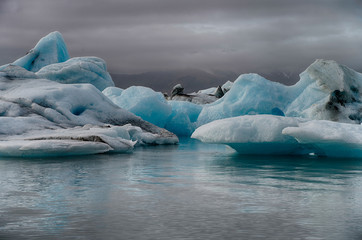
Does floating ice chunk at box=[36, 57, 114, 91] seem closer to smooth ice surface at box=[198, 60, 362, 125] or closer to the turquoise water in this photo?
smooth ice surface at box=[198, 60, 362, 125]

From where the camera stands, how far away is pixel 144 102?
22578 mm

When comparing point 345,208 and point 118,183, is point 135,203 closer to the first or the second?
point 118,183

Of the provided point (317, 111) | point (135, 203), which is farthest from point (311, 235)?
point (317, 111)

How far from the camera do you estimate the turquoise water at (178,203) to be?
3949 millimetres

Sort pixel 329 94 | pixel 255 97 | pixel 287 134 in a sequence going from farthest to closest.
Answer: pixel 255 97 < pixel 329 94 < pixel 287 134

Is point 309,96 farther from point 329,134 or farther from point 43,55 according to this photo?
point 43,55

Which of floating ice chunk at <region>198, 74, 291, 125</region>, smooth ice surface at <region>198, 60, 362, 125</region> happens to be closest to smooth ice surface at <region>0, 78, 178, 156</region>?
floating ice chunk at <region>198, 74, 291, 125</region>

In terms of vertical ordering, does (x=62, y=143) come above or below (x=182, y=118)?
below

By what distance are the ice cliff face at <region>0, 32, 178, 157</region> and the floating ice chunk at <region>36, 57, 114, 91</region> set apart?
22.1 ft

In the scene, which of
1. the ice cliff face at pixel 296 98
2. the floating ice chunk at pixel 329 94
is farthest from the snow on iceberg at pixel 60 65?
the floating ice chunk at pixel 329 94

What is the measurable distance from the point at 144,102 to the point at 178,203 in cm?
1757

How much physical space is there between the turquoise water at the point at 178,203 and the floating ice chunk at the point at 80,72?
17.8 metres

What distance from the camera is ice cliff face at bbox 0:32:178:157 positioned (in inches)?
434

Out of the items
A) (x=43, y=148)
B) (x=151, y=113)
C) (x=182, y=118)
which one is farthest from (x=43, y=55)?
(x=43, y=148)
